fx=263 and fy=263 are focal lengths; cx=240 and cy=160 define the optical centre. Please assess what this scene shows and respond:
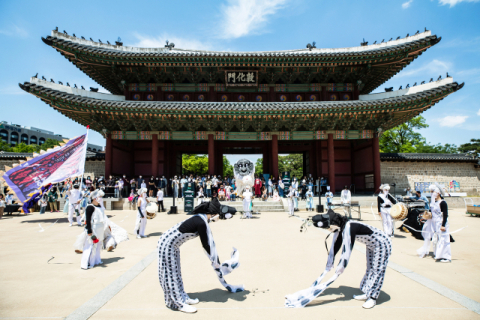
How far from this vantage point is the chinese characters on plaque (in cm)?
1874

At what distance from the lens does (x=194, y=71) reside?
1859 centimetres

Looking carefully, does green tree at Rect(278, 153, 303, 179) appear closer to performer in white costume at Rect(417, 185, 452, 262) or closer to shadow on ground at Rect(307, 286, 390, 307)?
performer in white costume at Rect(417, 185, 452, 262)

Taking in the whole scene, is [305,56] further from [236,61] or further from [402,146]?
[402,146]

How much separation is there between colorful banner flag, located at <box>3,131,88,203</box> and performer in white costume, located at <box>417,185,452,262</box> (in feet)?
33.2


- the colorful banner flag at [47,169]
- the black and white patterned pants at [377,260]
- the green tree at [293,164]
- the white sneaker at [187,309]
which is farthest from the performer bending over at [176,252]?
the green tree at [293,164]

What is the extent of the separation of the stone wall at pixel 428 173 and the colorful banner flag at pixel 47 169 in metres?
18.7

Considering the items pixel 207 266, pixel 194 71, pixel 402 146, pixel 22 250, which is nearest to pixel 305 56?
pixel 194 71

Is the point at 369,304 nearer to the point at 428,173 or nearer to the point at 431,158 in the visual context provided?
the point at 428,173

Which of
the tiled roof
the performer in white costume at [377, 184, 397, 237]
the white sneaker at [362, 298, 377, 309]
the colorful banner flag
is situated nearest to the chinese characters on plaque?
the tiled roof

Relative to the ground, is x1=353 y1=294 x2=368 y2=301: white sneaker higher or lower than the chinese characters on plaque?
lower

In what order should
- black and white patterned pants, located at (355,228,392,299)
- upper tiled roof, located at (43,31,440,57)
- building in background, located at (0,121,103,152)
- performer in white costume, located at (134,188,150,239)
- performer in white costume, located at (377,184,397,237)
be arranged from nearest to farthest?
black and white patterned pants, located at (355,228,392,299), performer in white costume, located at (377,184,397,237), performer in white costume, located at (134,188,150,239), upper tiled roof, located at (43,31,440,57), building in background, located at (0,121,103,152)

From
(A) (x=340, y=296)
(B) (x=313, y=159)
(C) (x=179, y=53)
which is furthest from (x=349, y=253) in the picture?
(B) (x=313, y=159)

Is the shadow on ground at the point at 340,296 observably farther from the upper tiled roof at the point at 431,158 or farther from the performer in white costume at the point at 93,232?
the upper tiled roof at the point at 431,158

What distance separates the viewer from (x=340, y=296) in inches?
154
